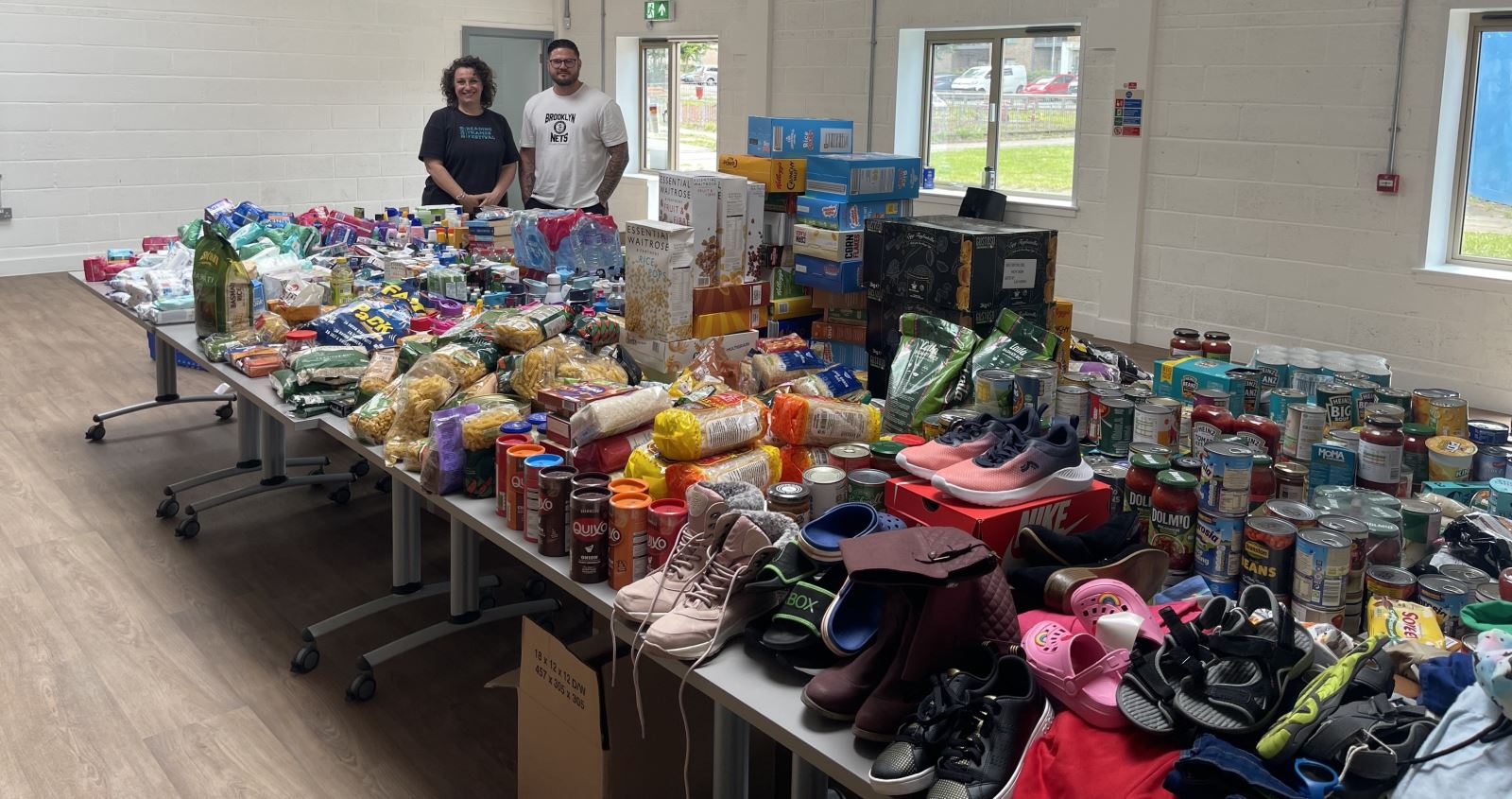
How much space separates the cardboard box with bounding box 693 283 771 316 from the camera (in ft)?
9.72

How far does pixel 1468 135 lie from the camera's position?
568cm

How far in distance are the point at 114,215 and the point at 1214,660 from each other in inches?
371

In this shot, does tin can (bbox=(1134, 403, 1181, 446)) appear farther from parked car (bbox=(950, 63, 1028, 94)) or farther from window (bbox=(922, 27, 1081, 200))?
parked car (bbox=(950, 63, 1028, 94))

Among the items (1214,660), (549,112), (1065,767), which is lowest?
(1065,767)

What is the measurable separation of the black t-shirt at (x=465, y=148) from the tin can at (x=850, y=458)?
4.24 m

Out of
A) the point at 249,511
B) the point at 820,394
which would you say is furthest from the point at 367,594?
the point at 820,394

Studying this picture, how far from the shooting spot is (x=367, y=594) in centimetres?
354

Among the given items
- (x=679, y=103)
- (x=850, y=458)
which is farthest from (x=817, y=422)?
(x=679, y=103)

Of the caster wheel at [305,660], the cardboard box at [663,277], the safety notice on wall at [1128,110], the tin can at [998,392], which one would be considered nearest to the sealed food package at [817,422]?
the tin can at [998,392]

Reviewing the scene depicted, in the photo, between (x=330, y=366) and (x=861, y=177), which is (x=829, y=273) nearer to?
(x=861, y=177)

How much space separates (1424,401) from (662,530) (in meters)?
1.46

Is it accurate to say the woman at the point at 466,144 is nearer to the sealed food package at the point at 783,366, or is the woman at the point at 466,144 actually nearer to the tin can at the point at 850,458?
the sealed food package at the point at 783,366

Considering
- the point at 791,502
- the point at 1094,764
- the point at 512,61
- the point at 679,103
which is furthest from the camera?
the point at 512,61

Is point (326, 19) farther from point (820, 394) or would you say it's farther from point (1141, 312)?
point (820, 394)
